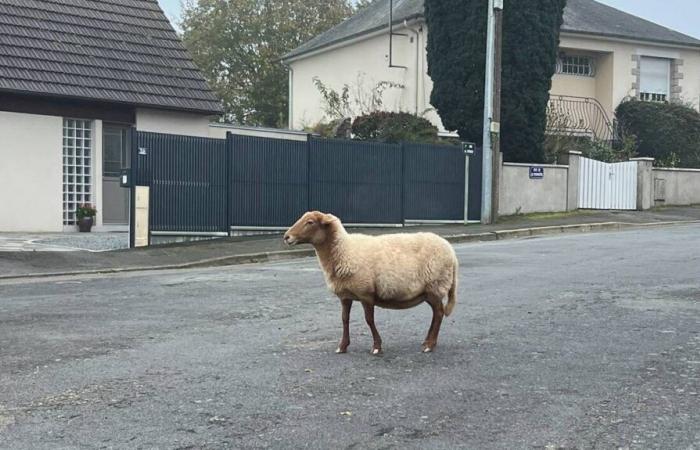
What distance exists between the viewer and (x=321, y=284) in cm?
1131

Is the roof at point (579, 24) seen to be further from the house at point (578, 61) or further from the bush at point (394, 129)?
the bush at point (394, 129)

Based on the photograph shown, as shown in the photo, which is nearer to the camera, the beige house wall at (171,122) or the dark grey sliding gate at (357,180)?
the dark grey sliding gate at (357,180)

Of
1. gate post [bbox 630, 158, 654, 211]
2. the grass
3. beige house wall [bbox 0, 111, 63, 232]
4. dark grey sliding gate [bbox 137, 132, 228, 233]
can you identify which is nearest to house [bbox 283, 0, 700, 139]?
gate post [bbox 630, 158, 654, 211]

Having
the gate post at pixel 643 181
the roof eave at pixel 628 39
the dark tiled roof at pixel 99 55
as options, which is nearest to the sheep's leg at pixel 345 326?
the dark tiled roof at pixel 99 55

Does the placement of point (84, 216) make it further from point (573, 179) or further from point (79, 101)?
point (573, 179)

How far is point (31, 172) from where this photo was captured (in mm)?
19406

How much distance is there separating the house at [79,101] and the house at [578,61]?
9.93 m

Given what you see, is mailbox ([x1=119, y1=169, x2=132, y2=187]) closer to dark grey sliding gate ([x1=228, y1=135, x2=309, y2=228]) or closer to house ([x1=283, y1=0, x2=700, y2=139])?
dark grey sliding gate ([x1=228, y1=135, x2=309, y2=228])

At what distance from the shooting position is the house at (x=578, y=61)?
2977 cm

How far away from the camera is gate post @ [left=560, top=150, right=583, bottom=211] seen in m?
25.0

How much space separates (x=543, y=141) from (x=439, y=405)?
20.9 meters

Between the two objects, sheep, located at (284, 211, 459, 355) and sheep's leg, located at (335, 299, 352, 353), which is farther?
sheep's leg, located at (335, 299, 352, 353)

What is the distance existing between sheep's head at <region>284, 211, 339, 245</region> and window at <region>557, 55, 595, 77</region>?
2698cm

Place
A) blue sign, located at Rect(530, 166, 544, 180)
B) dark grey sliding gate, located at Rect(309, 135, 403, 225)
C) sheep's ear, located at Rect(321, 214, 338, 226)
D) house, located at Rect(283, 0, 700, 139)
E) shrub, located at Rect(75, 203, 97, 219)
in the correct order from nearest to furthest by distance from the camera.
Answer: sheep's ear, located at Rect(321, 214, 338, 226) → dark grey sliding gate, located at Rect(309, 135, 403, 225) → shrub, located at Rect(75, 203, 97, 219) → blue sign, located at Rect(530, 166, 544, 180) → house, located at Rect(283, 0, 700, 139)
